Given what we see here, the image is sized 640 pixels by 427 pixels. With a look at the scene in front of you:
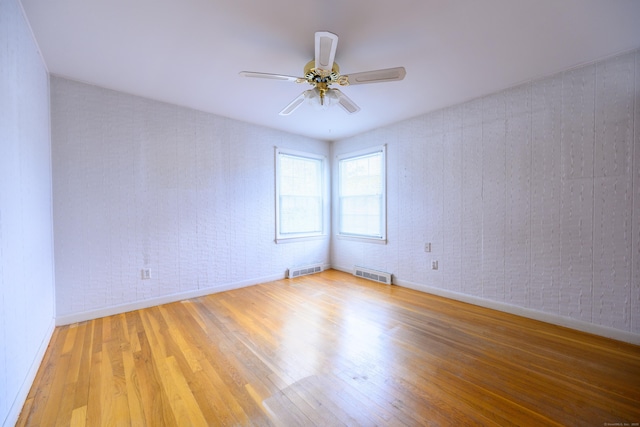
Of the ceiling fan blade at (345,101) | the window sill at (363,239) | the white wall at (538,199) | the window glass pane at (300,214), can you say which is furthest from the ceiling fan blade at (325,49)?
the window sill at (363,239)

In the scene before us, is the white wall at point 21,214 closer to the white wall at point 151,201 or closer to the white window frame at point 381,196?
the white wall at point 151,201

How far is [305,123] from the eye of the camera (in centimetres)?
380

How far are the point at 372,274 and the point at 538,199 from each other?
238 cm

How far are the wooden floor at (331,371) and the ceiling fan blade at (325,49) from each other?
226 centimetres

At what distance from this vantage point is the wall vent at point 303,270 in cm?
424

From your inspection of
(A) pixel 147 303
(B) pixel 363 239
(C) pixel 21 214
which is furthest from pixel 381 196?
(C) pixel 21 214

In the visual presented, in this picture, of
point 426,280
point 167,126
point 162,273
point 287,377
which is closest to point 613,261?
point 426,280

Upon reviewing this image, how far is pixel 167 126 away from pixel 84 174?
1025mm

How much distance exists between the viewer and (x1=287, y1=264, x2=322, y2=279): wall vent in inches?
167

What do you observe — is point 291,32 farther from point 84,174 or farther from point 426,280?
point 426,280

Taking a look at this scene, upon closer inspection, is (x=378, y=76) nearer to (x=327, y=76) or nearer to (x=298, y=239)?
(x=327, y=76)

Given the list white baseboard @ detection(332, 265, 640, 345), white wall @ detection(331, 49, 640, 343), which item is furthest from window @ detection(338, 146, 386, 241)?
white baseboard @ detection(332, 265, 640, 345)

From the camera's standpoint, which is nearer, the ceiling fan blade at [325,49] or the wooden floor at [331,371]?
the wooden floor at [331,371]

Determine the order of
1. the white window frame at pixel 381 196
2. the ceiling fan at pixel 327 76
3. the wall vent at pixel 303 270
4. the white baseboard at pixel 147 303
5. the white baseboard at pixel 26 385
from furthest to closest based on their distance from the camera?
the wall vent at pixel 303 270, the white window frame at pixel 381 196, the white baseboard at pixel 147 303, the ceiling fan at pixel 327 76, the white baseboard at pixel 26 385
